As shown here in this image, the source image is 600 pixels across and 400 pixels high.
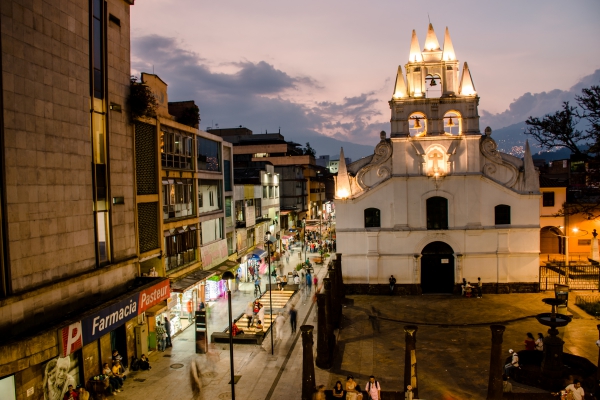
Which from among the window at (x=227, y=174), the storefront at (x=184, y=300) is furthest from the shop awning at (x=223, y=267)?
the window at (x=227, y=174)

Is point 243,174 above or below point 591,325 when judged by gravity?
above

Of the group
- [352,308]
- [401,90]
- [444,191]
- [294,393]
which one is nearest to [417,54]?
[401,90]

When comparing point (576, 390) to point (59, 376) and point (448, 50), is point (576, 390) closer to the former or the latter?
point (59, 376)

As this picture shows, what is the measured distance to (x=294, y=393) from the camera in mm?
18438

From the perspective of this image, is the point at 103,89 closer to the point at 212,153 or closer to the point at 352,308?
the point at 212,153

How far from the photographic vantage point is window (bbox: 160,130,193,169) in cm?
2529

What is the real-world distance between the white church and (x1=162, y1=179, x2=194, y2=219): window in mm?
12670

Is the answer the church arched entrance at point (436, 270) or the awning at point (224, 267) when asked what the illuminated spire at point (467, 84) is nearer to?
the church arched entrance at point (436, 270)

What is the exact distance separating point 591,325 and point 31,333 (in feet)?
94.1

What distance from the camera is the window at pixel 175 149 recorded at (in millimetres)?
25288

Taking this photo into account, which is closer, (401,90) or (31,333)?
(31,333)

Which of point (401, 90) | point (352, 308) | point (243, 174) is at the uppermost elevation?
point (401, 90)

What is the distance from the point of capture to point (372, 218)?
118ft

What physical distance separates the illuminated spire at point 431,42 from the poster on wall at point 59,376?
33.2m
